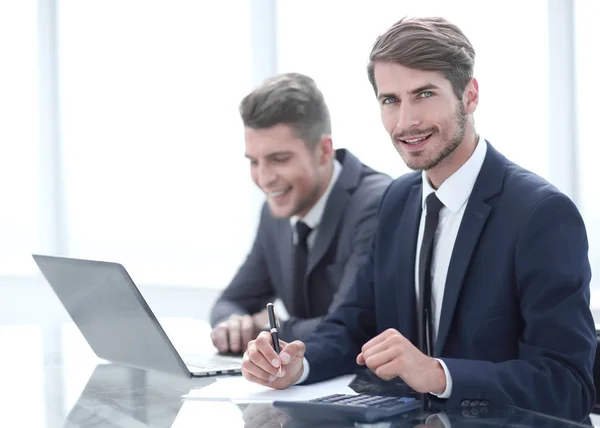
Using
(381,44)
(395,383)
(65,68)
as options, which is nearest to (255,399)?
(395,383)

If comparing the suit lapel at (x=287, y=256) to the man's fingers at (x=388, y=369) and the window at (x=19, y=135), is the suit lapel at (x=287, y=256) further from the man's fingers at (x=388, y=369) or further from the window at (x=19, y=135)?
the window at (x=19, y=135)

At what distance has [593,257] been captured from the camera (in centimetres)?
448

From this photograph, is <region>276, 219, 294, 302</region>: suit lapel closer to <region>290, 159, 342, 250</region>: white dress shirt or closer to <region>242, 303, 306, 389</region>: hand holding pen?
<region>290, 159, 342, 250</region>: white dress shirt

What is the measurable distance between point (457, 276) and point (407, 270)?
22cm

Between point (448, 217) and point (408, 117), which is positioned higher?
point (408, 117)

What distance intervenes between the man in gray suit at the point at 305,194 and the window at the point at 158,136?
2822 mm

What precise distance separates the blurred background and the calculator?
296 centimetres

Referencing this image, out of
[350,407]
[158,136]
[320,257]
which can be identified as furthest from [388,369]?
[158,136]

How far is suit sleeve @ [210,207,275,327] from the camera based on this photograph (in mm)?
3352

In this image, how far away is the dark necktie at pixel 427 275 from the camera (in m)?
2.19

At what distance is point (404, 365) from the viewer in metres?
1.78

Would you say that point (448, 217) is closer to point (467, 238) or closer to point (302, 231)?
point (467, 238)

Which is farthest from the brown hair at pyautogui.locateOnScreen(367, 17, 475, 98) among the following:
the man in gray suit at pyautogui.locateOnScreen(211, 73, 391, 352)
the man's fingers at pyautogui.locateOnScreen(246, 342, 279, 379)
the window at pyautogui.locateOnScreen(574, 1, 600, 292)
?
the window at pyautogui.locateOnScreen(574, 1, 600, 292)

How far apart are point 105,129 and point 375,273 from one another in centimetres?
475
